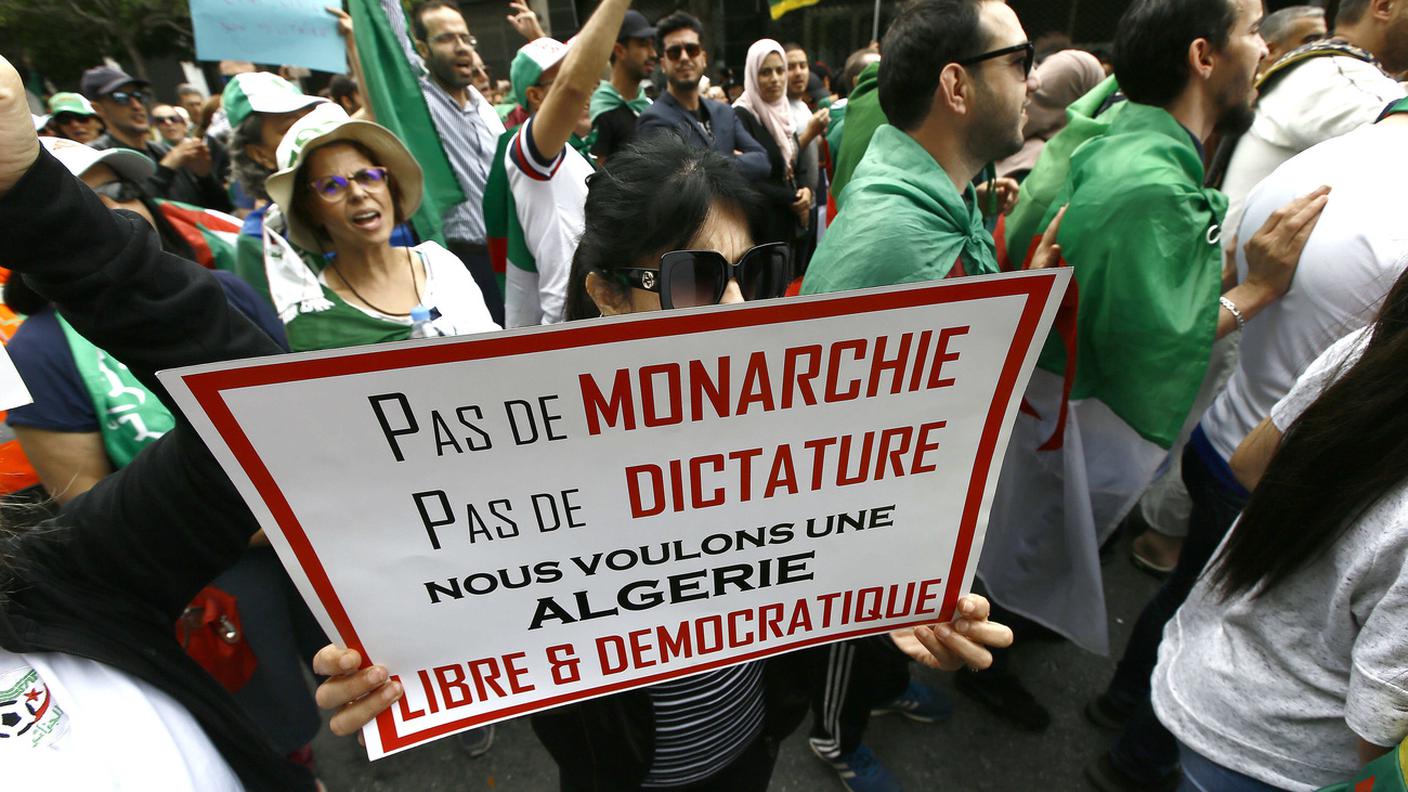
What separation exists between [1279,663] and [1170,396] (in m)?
0.88

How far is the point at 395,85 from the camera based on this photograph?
8.75ft

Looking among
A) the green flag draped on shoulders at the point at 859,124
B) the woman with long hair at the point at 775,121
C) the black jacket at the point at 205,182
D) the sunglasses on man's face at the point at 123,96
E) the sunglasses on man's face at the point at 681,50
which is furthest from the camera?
the sunglasses on man's face at the point at 123,96

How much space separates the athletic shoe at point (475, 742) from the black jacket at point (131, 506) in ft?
4.12

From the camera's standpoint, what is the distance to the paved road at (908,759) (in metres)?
2.21

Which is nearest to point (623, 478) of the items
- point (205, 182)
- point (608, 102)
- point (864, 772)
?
point (864, 772)

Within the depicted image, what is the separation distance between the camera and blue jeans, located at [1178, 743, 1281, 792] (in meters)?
1.24

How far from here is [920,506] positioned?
98 centimetres

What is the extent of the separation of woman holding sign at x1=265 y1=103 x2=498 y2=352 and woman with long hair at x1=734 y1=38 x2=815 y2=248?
2.54 m

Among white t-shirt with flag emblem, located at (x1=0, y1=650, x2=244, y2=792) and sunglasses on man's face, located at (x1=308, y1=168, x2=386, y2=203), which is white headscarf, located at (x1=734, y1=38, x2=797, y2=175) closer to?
sunglasses on man's face, located at (x1=308, y1=168, x2=386, y2=203)

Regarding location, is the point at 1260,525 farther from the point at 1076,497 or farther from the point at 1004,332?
the point at 1076,497

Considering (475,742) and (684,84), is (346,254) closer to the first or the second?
(475,742)

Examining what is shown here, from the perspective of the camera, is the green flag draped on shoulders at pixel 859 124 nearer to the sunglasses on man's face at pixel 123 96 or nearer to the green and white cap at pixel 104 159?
the green and white cap at pixel 104 159

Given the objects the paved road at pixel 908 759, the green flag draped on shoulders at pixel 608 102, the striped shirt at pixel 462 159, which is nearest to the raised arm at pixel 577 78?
the striped shirt at pixel 462 159

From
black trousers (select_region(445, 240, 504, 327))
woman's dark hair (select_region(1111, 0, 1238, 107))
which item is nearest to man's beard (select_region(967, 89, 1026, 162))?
woman's dark hair (select_region(1111, 0, 1238, 107))
